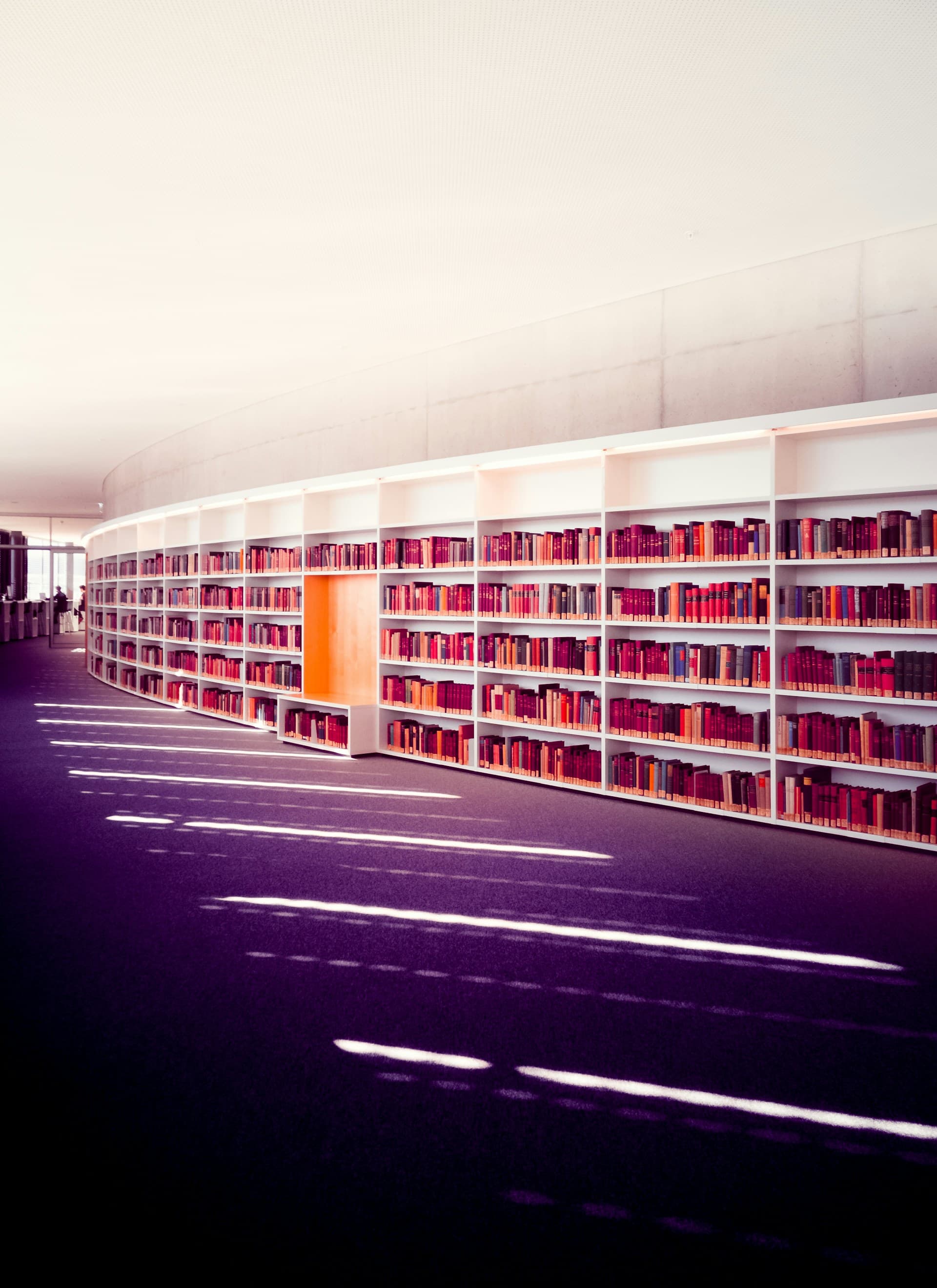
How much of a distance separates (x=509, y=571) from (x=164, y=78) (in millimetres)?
4254

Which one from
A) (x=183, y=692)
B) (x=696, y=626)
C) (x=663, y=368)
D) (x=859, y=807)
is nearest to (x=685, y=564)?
(x=696, y=626)

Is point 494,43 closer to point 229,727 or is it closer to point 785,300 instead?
point 785,300

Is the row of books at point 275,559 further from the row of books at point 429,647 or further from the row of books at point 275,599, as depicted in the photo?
the row of books at point 429,647

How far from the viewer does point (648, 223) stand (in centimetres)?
552

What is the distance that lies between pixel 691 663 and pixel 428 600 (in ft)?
8.49

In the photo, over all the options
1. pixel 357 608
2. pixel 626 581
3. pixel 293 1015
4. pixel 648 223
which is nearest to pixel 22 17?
pixel 648 223

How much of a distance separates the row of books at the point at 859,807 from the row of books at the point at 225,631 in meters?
6.87

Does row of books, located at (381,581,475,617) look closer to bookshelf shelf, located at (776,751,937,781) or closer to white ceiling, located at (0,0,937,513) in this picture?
white ceiling, located at (0,0,937,513)

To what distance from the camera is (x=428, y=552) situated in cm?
777

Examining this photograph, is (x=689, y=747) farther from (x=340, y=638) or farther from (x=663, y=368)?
(x=340, y=638)

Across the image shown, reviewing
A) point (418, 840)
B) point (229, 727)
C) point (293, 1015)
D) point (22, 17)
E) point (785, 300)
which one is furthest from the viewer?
point (229, 727)

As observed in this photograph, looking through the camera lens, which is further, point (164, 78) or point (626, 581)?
point (626, 581)

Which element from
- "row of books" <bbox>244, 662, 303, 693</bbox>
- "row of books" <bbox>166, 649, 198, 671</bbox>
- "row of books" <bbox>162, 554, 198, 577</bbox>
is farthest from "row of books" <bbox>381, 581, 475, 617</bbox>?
"row of books" <bbox>166, 649, 198, 671</bbox>

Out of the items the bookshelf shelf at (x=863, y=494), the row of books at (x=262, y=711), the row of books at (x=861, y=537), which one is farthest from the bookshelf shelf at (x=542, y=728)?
the row of books at (x=262, y=711)
